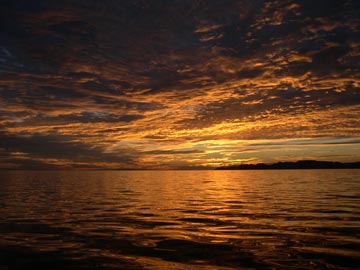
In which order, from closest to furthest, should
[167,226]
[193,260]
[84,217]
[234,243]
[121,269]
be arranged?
[121,269], [193,260], [234,243], [167,226], [84,217]

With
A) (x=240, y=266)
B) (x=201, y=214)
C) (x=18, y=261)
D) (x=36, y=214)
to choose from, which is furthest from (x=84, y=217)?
(x=240, y=266)

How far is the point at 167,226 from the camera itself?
58.5 ft

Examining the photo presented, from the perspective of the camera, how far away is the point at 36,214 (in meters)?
22.5

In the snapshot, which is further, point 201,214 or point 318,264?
point 201,214

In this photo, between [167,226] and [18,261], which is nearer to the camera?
[18,261]

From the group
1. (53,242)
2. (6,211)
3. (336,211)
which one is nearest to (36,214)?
(6,211)

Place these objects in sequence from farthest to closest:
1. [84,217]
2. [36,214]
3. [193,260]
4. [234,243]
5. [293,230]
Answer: [36,214], [84,217], [293,230], [234,243], [193,260]

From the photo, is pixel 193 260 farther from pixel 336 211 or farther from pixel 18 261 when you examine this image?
pixel 336 211

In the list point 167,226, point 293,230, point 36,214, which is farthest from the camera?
point 36,214

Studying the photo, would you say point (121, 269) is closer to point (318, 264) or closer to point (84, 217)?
point (318, 264)

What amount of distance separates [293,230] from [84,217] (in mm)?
12820

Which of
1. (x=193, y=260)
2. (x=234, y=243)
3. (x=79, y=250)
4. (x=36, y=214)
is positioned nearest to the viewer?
(x=193, y=260)

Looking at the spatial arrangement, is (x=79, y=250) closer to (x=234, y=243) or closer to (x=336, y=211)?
(x=234, y=243)

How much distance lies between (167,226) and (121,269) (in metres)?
7.95
